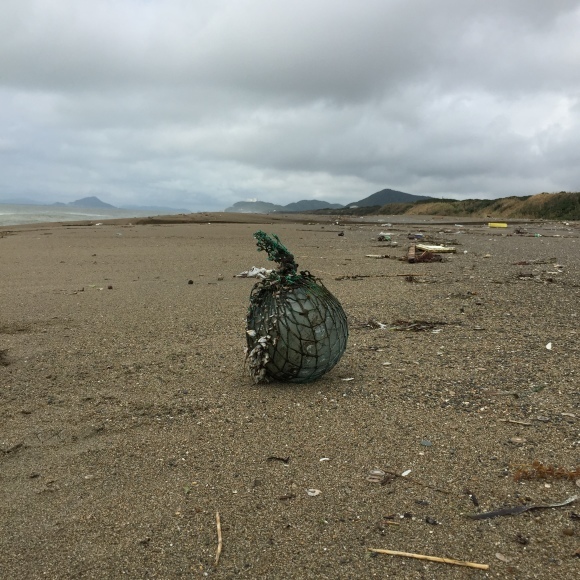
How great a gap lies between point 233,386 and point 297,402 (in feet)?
2.02

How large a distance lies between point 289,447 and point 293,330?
0.97 meters

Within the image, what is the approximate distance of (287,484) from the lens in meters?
2.70

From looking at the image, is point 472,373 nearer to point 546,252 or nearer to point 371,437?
point 371,437

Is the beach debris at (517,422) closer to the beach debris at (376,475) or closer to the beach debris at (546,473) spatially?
the beach debris at (546,473)

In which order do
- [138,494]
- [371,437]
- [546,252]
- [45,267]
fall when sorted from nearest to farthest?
[138,494] < [371,437] < [45,267] < [546,252]

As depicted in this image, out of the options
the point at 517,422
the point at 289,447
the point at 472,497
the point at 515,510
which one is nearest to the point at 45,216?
the point at 289,447

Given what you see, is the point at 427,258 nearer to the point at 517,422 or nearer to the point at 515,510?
the point at 517,422

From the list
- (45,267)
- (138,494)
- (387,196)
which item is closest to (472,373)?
(138,494)

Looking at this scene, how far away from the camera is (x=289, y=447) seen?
3.05 metres

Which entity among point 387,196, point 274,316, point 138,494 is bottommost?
point 138,494

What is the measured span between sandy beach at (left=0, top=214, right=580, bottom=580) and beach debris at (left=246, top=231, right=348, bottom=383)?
17 cm

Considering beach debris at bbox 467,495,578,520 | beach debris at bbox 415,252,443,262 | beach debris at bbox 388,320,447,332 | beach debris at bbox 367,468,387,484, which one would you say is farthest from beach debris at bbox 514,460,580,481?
beach debris at bbox 415,252,443,262

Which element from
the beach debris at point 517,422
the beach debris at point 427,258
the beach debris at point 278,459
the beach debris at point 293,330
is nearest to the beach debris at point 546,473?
the beach debris at point 517,422

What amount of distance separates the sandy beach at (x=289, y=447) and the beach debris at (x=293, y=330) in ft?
0.54
